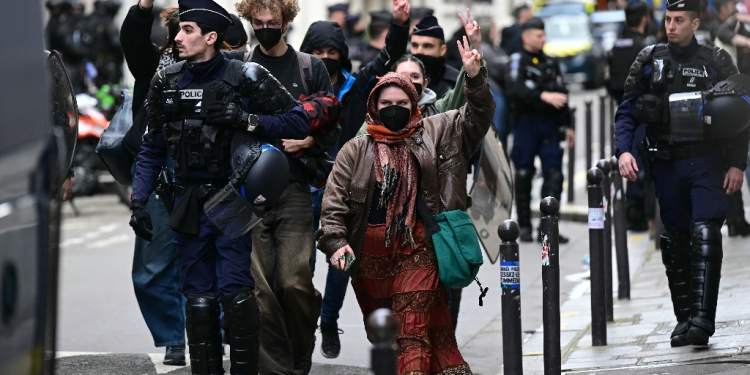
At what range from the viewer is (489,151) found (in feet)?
25.0

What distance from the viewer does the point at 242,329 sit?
5.91 m

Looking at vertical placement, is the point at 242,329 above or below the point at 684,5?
below

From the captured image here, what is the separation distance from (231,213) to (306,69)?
115cm

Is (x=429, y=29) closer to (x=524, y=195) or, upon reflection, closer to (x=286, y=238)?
(x=286, y=238)

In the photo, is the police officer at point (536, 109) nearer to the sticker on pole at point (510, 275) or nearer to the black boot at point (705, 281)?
the black boot at point (705, 281)

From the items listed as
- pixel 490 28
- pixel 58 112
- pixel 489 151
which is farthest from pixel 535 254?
pixel 58 112

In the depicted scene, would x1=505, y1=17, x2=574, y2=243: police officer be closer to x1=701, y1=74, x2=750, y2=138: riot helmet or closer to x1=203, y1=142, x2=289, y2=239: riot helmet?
x1=701, y1=74, x2=750, y2=138: riot helmet

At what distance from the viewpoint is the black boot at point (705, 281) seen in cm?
680

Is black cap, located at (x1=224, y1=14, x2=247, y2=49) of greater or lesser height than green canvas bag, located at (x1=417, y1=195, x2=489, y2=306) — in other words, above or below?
above

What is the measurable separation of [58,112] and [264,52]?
152cm

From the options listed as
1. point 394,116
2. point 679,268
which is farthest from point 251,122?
point 679,268

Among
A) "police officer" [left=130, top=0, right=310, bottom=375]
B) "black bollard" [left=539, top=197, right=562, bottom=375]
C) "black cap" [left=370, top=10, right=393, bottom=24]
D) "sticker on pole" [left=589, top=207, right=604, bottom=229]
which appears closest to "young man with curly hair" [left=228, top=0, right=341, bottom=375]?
"police officer" [left=130, top=0, right=310, bottom=375]

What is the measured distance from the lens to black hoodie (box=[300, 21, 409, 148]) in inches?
285

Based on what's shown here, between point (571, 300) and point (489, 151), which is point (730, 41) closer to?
point (571, 300)
